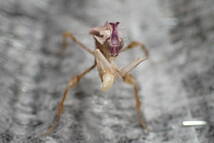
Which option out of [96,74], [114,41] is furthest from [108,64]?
[96,74]

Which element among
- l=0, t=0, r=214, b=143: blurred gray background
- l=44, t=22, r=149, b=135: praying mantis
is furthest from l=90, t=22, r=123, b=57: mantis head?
l=0, t=0, r=214, b=143: blurred gray background

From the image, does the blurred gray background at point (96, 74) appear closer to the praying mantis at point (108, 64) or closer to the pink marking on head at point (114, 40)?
the praying mantis at point (108, 64)

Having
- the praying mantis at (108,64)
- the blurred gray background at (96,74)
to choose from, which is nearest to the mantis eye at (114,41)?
the praying mantis at (108,64)

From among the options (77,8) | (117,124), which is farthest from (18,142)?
(77,8)

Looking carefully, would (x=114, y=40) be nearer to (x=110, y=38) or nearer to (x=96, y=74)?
(x=110, y=38)

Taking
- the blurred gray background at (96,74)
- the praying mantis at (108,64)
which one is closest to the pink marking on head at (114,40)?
the praying mantis at (108,64)

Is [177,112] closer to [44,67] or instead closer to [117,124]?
[117,124]

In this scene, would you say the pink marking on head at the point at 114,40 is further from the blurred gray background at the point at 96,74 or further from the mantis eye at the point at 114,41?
the blurred gray background at the point at 96,74

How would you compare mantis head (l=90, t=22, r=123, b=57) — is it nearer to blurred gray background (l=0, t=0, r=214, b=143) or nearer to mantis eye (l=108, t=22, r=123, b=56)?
mantis eye (l=108, t=22, r=123, b=56)
